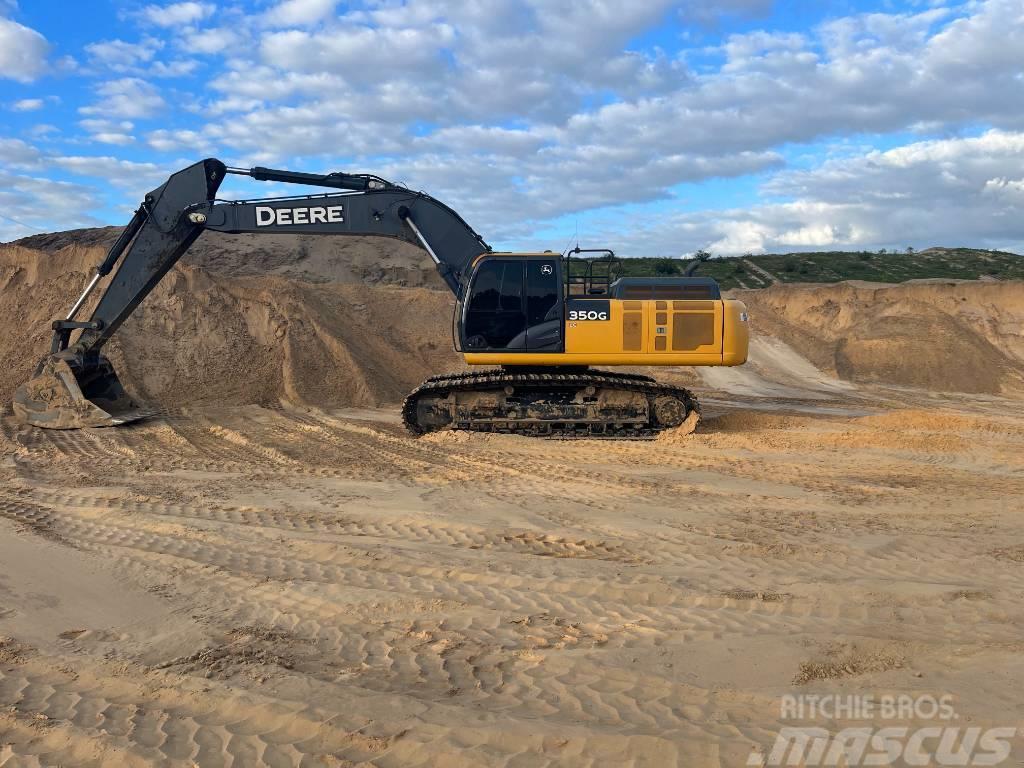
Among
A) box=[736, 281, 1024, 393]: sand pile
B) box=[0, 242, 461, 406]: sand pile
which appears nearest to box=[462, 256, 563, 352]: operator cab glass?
box=[0, 242, 461, 406]: sand pile

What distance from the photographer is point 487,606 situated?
450cm

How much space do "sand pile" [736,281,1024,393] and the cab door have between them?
47.9ft

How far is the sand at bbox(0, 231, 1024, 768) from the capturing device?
3121 millimetres

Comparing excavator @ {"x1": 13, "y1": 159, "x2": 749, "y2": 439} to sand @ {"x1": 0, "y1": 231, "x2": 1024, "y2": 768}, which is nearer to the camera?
sand @ {"x1": 0, "y1": 231, "x2": 1024, "y2": 768}

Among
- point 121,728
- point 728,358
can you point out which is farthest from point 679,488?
point 121,728

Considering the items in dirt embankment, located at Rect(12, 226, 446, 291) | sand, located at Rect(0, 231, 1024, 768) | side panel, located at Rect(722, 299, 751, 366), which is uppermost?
dirt embankment, located at Rect(12, 226, 446, 291)

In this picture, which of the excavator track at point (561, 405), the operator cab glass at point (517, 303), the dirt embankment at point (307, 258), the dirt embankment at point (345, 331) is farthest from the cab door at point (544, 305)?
the dirt embankment at point (307, 258)

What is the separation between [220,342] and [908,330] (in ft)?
65.7

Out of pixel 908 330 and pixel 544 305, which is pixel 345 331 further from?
pixel 908 330

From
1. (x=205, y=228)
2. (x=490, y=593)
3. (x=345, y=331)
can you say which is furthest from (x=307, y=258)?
(x=490, y=593)

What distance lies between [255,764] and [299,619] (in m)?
1.45

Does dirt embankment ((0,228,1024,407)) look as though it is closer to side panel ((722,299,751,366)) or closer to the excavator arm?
the excavator arm

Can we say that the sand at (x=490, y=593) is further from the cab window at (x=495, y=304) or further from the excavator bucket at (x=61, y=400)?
the cab window at (x=495, y=304)

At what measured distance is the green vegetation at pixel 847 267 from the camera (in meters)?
39.5
